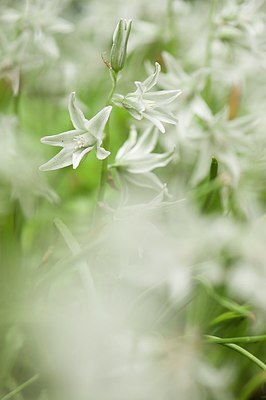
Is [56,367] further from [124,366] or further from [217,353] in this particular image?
[217,353]

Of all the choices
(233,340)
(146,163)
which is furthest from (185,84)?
(233,340)

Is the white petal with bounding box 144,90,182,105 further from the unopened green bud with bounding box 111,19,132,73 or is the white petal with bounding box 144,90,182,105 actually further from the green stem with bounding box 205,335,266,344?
the green stem with bounding box 205,335,266,344

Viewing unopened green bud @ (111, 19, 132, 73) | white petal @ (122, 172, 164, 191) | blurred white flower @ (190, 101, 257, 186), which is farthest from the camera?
blurred white flower @ (190, 101, 257, 186)

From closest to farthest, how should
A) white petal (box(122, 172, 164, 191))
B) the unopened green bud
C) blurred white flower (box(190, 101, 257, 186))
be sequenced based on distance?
the unopened green bud, white petal (box(122, 172, 164, 191)), blurred white flower (box(190, 101, 257, 186))

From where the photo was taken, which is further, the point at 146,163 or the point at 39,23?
the point at 39,23

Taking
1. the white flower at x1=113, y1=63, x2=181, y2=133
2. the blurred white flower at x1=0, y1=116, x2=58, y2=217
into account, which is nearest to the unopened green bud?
the white flower at x1=113, y1=63, x2=181, y2=133

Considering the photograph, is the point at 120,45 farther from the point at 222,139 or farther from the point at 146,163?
the point at 222,139

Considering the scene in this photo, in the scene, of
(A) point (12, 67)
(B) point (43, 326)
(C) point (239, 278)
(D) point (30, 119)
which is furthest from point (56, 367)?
(D) point (30, 119)
